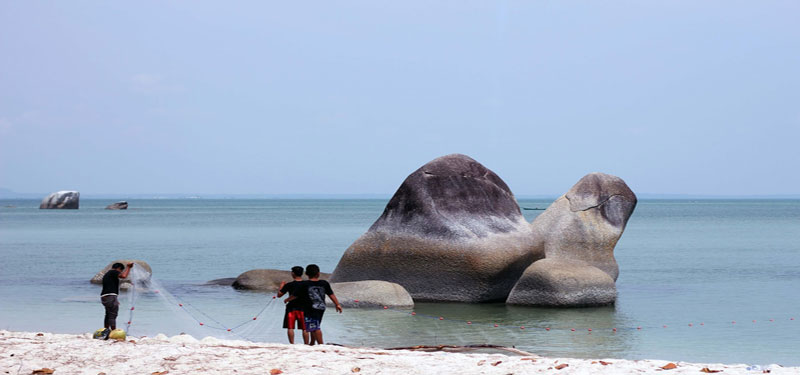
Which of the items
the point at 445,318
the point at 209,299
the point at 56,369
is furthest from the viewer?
the point at 209,299

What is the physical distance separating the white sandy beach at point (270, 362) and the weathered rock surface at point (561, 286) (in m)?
7.60

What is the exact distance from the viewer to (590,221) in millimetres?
22984

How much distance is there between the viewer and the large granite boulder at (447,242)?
18.8m

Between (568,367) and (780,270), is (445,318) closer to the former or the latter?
(568,367)

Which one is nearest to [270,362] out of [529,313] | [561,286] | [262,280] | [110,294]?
[110,294]

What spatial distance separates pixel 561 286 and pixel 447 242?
2.50 metres

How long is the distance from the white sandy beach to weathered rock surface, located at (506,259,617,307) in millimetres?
7596

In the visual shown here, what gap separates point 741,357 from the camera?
1348 centimetres

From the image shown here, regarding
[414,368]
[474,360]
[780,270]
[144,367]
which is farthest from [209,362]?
[780,270]

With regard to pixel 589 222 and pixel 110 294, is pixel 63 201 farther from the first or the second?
pixel 110 294

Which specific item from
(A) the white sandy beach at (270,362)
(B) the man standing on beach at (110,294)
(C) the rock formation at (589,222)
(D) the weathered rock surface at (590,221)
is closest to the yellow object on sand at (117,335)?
(A) the white sandy beach at (270,362)

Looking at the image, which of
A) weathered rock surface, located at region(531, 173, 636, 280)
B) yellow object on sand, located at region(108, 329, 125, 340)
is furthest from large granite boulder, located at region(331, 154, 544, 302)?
yellow object on sand, located at region(108, 329, 125, 340)

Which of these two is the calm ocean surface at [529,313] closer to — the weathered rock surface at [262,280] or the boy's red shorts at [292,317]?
the weathered rock surface at [262,280]

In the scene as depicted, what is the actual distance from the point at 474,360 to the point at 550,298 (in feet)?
26.6
